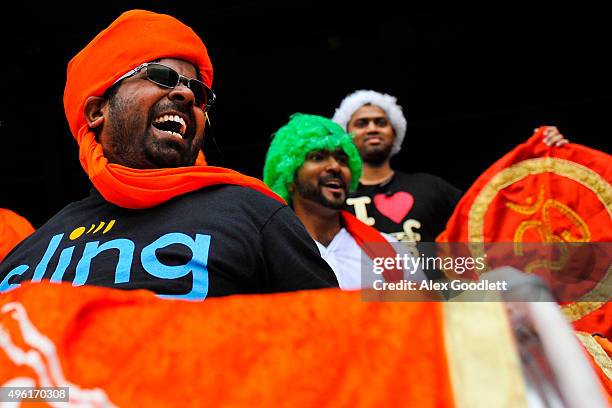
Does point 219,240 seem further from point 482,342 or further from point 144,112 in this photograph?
point 482,342

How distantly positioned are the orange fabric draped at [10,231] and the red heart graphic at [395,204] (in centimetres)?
173

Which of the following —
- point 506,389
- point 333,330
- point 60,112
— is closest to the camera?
point 506,389

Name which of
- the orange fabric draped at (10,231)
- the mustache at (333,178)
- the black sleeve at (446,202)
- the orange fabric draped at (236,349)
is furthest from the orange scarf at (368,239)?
the orange fabric draped at (236,349)

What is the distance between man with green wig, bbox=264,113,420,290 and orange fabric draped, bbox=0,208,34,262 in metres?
1.20

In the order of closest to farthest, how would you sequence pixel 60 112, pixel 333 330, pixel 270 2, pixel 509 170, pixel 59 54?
pixel 333 330
pixel 509 170
pixel 270 2
pixel 59 54
pixel 60 112

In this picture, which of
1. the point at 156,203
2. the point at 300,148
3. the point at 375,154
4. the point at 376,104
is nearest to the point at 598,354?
the point at 156,203

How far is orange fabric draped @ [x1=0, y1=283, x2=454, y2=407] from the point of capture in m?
0.81

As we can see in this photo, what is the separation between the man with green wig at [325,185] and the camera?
8.81ft

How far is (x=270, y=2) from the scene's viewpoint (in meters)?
4.03

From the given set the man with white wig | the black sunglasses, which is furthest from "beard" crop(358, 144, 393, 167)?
the black sunglasses

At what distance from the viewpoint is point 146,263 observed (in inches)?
53.5

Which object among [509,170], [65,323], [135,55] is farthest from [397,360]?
[509,170]

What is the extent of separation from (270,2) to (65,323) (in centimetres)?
346

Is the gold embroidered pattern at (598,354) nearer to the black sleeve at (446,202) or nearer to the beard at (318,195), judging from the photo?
the beard at (318,195)
